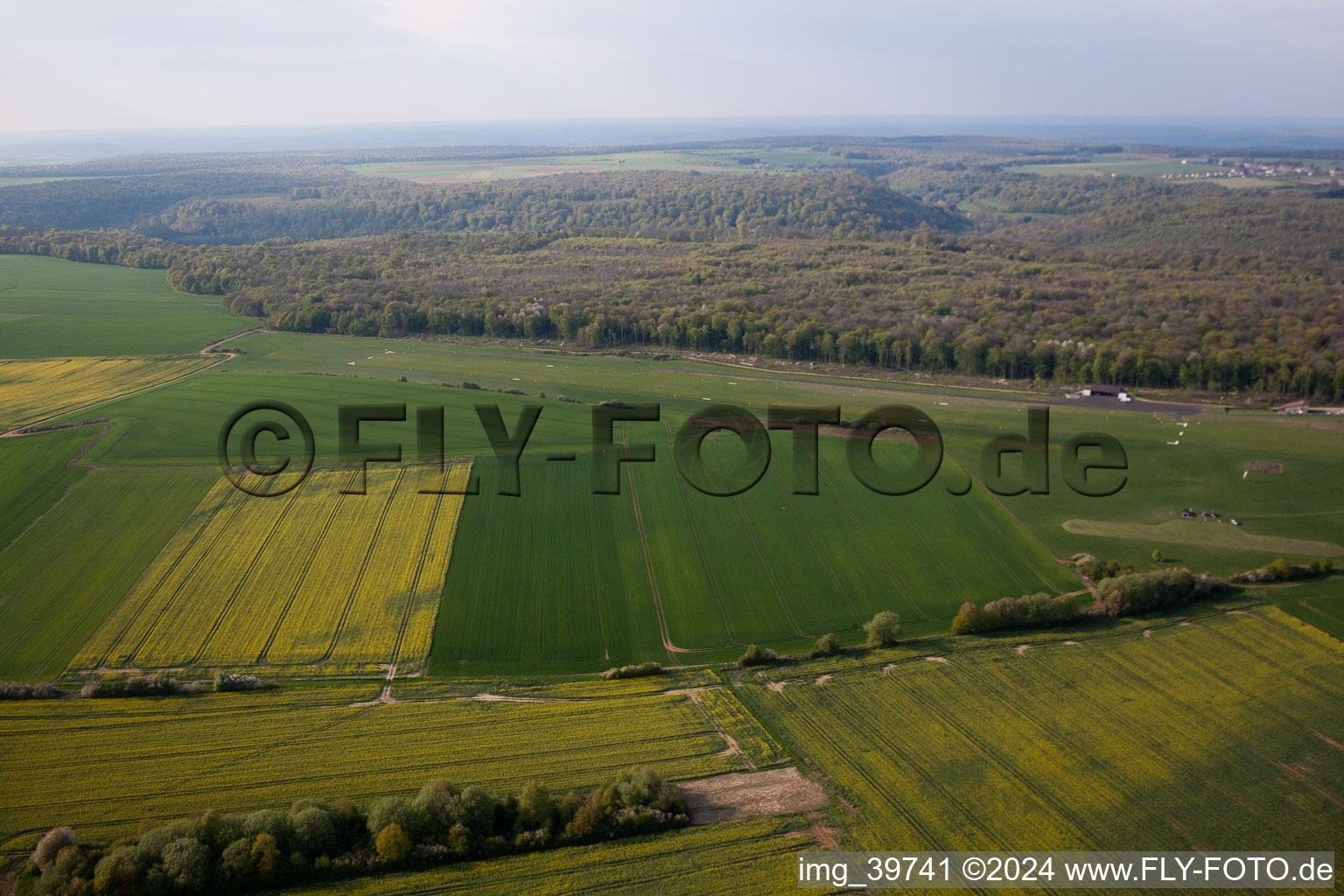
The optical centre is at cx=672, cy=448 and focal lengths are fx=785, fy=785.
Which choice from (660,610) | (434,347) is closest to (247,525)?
(660,610)

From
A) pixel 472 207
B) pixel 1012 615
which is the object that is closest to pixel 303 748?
pixel 1012 615

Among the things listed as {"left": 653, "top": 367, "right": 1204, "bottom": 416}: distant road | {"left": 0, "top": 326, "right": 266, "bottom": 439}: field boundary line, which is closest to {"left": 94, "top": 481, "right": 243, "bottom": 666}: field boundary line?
{"left": 0, "top": 326, "right": 266, "bottom": 439}: field boundary line

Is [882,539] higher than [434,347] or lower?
lower

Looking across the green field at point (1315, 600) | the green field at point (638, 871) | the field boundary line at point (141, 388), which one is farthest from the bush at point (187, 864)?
the field boundary line at point (141, 388)

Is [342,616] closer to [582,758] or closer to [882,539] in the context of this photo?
[582,758]

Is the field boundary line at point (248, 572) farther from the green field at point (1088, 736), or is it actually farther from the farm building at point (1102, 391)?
the farm building at point (1102, 391)
